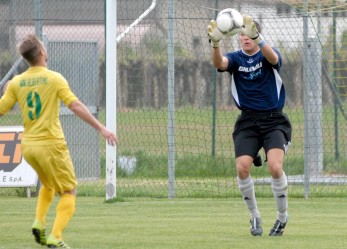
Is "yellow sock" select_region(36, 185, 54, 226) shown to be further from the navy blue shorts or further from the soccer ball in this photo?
the soccer ball

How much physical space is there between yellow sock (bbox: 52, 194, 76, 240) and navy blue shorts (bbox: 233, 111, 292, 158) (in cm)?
194

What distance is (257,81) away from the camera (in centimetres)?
971

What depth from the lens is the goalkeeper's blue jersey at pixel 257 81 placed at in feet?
31.7

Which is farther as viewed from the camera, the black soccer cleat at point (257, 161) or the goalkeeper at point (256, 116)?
the black soccer cleat at point (257, 161)

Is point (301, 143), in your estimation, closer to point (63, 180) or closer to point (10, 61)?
point (63, 180)

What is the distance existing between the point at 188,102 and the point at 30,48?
25.7ft

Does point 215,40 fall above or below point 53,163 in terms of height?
above

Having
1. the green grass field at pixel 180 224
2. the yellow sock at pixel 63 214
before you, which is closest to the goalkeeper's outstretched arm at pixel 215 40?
the green grass field at pixel 180 224

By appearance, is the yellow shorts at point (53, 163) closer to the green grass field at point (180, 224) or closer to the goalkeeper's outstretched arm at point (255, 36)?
the green grass field at point (180, 224)

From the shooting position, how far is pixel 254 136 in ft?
31.8

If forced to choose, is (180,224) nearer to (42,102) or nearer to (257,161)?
(257,161)

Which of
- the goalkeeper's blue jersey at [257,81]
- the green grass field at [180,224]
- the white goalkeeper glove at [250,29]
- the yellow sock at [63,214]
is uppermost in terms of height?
the white goalkeeper glove at [250,29]

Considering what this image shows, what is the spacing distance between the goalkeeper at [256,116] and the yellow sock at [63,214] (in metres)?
1.88

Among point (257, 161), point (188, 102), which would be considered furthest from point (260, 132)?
point (188, 102)
